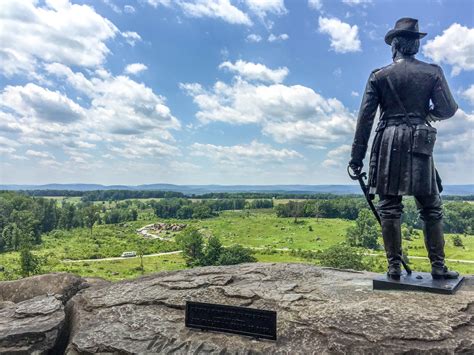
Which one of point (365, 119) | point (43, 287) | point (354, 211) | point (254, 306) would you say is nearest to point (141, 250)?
point (354, 211)

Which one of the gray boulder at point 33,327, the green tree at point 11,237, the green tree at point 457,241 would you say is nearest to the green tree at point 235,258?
the green tree at point 457,241

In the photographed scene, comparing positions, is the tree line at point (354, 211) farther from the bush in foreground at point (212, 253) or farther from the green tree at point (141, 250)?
the green tree at point (141, 250)

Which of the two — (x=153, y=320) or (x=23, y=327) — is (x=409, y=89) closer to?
(x=153, y=320)

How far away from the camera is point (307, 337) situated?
4895 millimetres

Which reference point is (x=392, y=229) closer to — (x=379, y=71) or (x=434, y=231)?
(x=434, y=231)

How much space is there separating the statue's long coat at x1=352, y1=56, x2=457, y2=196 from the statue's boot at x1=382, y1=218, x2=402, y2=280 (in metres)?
0.51

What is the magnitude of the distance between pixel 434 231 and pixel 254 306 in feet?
10.1

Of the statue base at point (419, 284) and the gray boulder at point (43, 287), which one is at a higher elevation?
the statue base at point (419, 284)

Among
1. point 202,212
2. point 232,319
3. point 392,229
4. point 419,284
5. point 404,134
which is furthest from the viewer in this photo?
point 202,212

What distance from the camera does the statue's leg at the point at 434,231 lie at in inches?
243

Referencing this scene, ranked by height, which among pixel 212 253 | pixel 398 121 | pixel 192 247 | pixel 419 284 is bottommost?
pixel 192 247

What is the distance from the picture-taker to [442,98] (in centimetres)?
610

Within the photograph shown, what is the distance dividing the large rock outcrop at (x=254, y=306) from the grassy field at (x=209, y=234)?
56339 mm

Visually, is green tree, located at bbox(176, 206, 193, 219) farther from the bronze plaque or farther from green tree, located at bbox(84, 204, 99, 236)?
the bronze plaque
